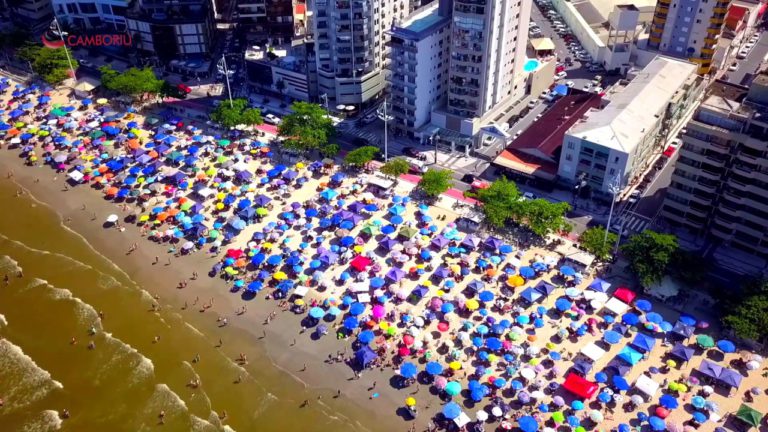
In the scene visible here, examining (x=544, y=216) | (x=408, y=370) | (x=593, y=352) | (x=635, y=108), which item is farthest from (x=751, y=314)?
(x=408, y=370)

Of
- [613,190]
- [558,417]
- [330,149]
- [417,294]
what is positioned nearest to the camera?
[558,417]

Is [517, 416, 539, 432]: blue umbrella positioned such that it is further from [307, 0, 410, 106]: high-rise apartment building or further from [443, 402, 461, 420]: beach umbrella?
[307, 0, 410, 106]: high-rise apartment building

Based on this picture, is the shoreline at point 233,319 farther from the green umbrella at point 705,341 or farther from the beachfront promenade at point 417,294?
the green umbrella at point 705,341

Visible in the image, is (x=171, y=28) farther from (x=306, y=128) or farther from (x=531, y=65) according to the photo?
(x=531, y=65)

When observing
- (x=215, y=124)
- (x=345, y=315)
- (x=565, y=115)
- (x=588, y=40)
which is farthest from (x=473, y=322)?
(x=588, y=40)

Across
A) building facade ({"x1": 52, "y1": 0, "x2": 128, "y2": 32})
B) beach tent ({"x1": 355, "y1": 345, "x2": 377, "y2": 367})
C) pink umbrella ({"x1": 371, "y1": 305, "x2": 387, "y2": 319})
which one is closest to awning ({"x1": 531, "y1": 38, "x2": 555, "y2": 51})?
pink umbrella ({"x1": 371, "y1": 305, "x2": 387, "y2": 319})

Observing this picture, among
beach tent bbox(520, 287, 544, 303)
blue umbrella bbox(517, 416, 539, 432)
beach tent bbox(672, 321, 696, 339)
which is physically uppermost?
beach tent bbox(520, 287, 544, 303)
